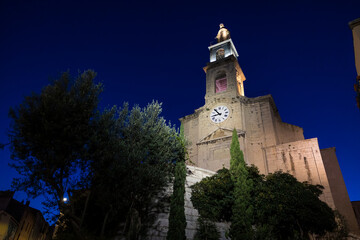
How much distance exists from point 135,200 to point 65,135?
4.58 metres

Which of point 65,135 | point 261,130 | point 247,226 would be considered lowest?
point 247,226

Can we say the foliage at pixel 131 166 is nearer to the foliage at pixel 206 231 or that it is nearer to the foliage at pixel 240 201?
the foliage at pixel 206 231

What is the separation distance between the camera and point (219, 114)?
26.8 m

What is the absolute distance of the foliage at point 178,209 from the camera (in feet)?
38.7

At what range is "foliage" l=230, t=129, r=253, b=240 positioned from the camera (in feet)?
40.5

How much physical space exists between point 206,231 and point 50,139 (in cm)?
928

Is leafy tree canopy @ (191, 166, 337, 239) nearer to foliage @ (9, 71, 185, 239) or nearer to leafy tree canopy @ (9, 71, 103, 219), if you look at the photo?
foliage @ (9, 71, 185, 239)

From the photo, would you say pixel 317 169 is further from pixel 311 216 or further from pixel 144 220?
pixel 144 220

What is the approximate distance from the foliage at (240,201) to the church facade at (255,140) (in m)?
3.16

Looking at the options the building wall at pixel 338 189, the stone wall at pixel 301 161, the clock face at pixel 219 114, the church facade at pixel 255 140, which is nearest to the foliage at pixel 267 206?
the church facade at pixel 255 140

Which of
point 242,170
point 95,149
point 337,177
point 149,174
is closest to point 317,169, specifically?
point 337,177

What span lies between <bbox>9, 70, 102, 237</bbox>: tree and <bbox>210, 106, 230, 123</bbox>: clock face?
18.6m

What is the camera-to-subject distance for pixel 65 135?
917cm

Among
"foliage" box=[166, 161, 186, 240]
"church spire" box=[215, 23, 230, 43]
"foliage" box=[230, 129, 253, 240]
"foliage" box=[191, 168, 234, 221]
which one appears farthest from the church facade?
"church spire" box=[215, 23, 230, 43]
